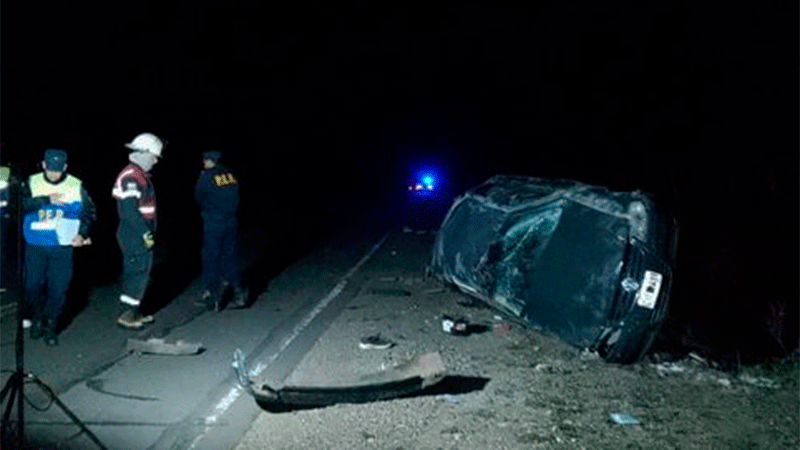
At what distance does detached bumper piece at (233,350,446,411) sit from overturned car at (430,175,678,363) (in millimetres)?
1815

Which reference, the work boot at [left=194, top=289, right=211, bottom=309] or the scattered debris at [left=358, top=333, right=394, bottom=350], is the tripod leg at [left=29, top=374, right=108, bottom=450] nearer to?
the scattered debris at [left=358, top=333, right=394, bottom=350]

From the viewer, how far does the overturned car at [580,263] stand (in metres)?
6.75

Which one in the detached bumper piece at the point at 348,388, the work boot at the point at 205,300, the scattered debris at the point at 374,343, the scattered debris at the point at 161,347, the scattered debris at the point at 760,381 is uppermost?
the scattered debris at the point at 760,381

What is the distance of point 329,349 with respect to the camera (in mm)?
7234

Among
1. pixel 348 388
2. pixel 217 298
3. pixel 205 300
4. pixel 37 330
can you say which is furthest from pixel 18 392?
pixel 205 300

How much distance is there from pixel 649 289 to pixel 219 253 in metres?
5.21

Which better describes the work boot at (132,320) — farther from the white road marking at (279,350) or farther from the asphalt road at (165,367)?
the white road marking at (279,350)

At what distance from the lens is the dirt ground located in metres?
5.19

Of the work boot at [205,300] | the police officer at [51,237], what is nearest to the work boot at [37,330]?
the police officer at [51,237]

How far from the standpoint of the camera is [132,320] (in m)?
7.81

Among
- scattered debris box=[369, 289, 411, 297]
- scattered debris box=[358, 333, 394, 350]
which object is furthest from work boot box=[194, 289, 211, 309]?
scattered debris box=[358, 333, 394, 350]

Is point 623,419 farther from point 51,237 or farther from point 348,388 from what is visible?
point 51,237

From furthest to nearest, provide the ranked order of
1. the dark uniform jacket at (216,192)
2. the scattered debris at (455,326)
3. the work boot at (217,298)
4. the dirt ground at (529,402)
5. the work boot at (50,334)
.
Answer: the dark uniform jacket at (216,192) < the work boot at (217,298) < the scattered debris at (455,326) < the work boot at (50,334) < the dirt ground at (529,402)

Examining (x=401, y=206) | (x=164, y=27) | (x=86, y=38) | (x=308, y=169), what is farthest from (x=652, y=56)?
(x=86, y=38)
